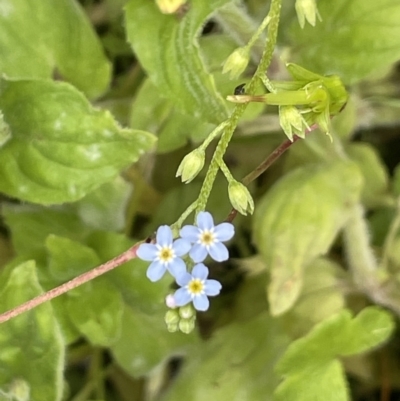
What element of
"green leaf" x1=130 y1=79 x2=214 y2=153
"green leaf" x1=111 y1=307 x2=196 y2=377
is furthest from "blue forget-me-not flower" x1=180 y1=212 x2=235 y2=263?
"green leaf" x1=111 y1=307 x2=196 y2=377

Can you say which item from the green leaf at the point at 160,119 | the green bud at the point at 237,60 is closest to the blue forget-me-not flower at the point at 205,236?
the green bud at the point at 237,60

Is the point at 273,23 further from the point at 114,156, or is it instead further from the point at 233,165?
the point at 233,165

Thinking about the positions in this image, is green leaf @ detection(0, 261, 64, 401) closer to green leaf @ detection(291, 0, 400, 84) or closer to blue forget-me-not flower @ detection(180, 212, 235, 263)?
blue forget-me-not flower @ detection(180, 212, 235, 263)

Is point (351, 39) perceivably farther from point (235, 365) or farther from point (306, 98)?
point (235, 365)

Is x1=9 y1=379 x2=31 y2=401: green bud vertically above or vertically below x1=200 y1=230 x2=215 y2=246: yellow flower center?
below

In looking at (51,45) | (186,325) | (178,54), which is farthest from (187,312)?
(51,45)
